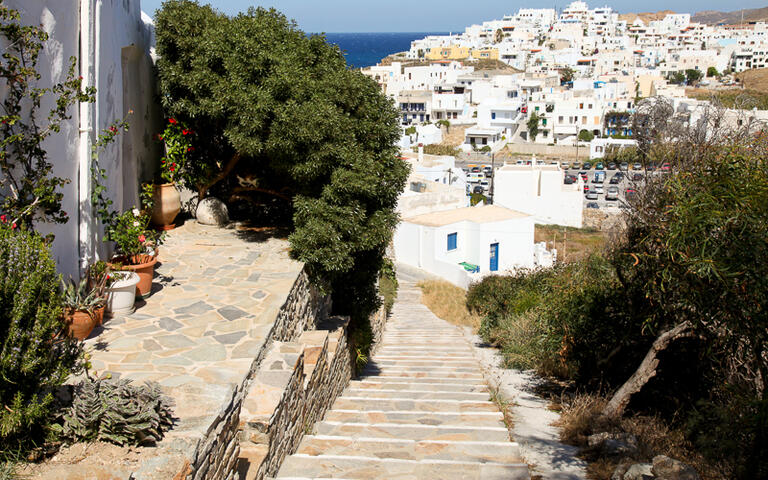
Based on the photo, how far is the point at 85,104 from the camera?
8219 mm

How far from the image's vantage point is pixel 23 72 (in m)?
6.39

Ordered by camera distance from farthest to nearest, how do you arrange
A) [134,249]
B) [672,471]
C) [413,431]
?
[134,249] < [413,431] < [672,471]

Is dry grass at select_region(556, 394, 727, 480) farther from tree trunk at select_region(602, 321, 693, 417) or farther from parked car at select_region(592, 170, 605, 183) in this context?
parked car at select_region(592, 170, 605, 183)

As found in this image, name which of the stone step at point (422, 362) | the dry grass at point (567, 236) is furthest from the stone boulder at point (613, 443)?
the dry grass at point (567, 236)

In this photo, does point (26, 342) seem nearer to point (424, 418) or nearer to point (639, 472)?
point (424, 418)

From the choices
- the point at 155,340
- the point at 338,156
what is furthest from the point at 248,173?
the point at 155,340

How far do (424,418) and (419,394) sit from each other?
1450 mm

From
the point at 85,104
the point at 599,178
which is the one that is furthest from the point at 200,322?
the point at 599,178

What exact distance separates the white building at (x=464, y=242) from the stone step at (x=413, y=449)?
20520mm

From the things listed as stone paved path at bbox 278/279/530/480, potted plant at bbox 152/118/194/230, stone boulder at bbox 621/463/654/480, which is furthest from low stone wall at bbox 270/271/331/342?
stone boulder at bbox 621/463/654/480

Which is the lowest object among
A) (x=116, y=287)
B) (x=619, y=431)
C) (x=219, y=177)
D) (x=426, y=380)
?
(x=426, y=380)

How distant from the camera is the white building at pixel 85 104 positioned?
7270 mm

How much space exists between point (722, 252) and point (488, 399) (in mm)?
4575

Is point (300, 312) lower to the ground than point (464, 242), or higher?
higher
